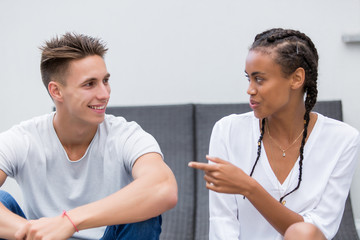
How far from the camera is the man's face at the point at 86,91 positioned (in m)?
1.79

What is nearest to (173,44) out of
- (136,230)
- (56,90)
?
(56,90)

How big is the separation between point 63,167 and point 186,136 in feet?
2.83

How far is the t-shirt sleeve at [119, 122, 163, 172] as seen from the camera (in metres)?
1.72

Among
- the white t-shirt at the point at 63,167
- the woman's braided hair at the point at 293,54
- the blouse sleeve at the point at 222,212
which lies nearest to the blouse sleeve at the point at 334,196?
the woman's braided hair at the point at 293,54

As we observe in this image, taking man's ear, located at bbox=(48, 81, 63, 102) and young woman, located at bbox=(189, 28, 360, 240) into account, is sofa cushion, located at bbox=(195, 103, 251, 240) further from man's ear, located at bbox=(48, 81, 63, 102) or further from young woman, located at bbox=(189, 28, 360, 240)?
man's ear, located at bbox=(48, 81, 63, 102)

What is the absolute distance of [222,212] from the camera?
1728mm

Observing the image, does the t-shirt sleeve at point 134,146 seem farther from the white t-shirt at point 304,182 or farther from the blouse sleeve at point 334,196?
the blouse sleeve at point 334,196

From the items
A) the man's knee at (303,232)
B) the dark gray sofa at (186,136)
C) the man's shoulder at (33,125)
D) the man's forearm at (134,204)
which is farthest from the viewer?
the dark gray sofa at (186,136)

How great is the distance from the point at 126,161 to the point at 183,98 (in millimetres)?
1049

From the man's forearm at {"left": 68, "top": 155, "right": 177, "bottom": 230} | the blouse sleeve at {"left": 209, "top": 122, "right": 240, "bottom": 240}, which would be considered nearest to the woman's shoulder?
the blouse sleeve at {"left": 209, "top": 122, "right": 240, "bottom": 240}

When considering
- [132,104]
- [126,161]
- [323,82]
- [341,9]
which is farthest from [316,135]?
[132,104]

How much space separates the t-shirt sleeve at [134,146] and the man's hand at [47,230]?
1.11 feet

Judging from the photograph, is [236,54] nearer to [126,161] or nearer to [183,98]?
[183,98]

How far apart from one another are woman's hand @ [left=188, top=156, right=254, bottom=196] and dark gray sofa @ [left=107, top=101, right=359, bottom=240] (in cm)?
95
